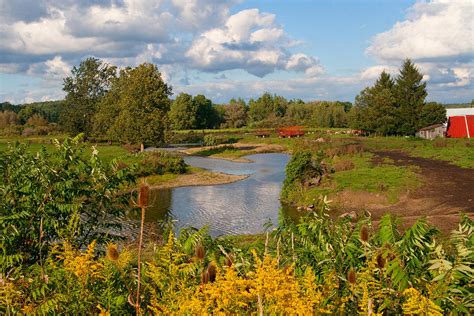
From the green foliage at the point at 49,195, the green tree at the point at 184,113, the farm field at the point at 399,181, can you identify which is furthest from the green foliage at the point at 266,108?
the green foliage at the point at 49,195

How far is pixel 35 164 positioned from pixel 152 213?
26.0m

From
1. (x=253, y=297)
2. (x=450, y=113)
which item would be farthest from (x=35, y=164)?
(x=450, y=113)

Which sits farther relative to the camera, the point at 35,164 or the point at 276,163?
the point at 276,163

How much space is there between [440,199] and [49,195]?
3184cm

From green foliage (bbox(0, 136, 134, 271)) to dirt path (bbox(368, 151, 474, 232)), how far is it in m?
21.4

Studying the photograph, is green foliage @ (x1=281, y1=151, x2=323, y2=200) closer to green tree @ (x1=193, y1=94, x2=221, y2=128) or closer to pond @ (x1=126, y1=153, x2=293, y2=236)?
pond @ (x1=126, y1=153, x2=293, y2=236)

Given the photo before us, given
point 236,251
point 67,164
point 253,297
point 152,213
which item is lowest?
point 152,213

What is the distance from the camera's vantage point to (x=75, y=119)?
87625mm

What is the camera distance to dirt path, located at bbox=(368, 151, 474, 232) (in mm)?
28952

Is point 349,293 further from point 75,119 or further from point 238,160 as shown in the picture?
point 75,119

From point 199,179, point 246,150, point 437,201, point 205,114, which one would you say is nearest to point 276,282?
point 437,201

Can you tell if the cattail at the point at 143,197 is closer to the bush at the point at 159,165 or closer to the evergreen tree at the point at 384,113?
the bush at the point at 159,165

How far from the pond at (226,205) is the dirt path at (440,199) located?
27.7 ft

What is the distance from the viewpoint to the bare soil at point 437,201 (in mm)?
28828
